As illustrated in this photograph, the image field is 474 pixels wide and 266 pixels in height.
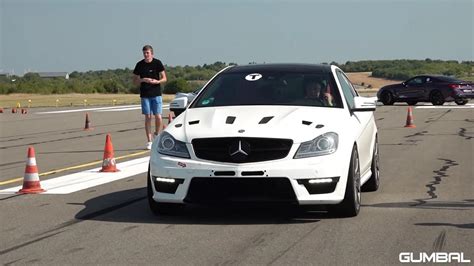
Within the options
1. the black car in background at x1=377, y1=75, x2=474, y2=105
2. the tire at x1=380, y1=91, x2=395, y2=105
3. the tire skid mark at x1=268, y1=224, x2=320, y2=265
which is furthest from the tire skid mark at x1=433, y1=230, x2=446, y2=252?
the tire at x1=380, y1=91, x2=395, y2=105

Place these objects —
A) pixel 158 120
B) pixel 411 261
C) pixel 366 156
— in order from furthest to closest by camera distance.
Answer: pixel 158 120 → pixel 366 156 → pixel 411 261

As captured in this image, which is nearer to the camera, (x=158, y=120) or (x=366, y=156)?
(x=366, y=156)

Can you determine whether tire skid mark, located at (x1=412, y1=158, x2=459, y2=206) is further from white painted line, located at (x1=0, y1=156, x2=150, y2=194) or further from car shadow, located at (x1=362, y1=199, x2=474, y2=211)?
white painted line, located at (x1=0, y1=156, x2=150, y2=194)

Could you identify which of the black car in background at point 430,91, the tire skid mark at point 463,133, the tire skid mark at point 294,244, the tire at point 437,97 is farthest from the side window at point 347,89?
the tire at point 437,97

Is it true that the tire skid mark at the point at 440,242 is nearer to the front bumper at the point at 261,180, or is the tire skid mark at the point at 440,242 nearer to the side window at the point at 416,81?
the front bumper at the point at 261,180

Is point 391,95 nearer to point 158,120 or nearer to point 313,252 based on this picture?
point 158,120

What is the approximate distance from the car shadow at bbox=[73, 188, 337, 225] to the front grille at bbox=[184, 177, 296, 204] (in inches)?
6.5

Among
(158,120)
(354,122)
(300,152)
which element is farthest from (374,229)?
(158,120)

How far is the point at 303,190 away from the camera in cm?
734

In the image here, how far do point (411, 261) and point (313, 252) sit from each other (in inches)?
30.1

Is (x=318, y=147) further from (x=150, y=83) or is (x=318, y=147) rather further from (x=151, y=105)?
(x=151, y=105)

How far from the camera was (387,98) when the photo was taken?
37.7m

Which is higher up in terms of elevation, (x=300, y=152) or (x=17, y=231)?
(x=300, y=152)

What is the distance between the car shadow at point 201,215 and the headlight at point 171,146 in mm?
668
